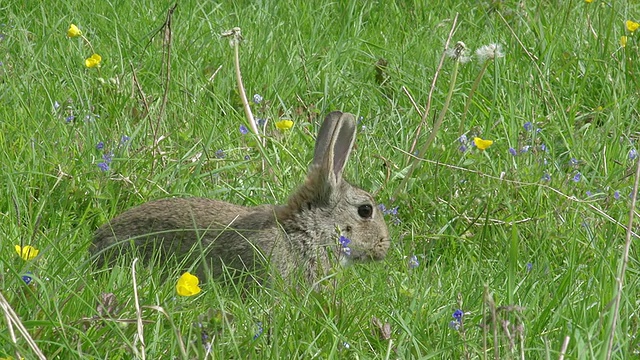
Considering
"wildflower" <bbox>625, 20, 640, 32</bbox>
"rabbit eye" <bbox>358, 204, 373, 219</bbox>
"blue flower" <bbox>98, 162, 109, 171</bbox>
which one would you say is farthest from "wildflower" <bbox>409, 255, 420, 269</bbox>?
"wildflower" <bbox>625, 20, 640, 32</bbox>

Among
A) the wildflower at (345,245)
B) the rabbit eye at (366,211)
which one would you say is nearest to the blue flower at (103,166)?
the wildflower at (345,245)

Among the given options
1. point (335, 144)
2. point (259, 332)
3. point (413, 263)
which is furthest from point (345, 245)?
point (259, 332)

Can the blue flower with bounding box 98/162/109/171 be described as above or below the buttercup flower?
above

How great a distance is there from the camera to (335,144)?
217 inches

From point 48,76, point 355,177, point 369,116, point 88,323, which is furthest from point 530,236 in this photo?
point 48,76

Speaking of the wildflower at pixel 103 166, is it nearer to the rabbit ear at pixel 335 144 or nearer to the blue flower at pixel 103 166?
the blue flower at pixel 103 166

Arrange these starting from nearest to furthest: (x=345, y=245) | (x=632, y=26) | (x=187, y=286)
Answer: (x=187, y=286)
(x=345, y=245)
(x=632, y=26)

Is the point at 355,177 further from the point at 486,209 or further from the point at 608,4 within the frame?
the point at 608,4

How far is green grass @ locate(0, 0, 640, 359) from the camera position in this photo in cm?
386

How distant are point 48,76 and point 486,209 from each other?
2.52 metres

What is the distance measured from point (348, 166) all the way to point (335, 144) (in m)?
0.53

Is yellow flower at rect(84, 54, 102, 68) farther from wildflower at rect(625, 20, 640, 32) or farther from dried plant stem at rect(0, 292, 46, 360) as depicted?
dried plant stem at rect(0, 292, 46, 360)

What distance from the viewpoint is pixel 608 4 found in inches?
291

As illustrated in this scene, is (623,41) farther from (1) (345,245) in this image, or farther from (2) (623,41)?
(1) (345,245)
